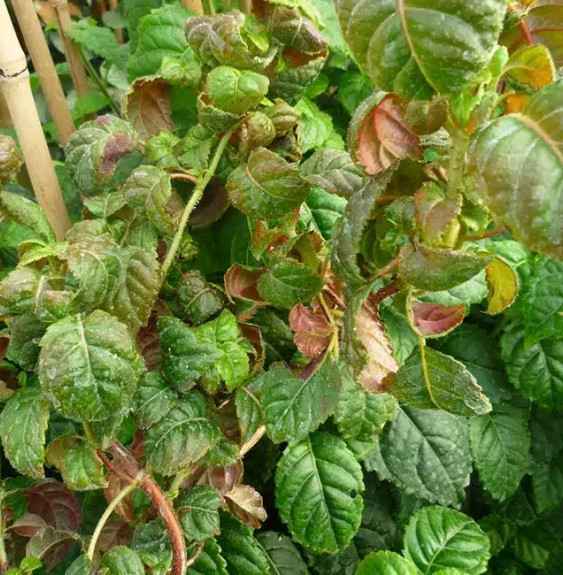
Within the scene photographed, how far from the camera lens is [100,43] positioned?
1301 millimetres

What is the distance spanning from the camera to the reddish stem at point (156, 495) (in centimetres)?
71

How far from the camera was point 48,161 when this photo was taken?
898 millimetres

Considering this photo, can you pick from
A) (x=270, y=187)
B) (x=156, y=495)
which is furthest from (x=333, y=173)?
(x=156, y=495)

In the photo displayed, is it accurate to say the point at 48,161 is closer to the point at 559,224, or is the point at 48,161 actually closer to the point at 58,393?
the point at 58,393

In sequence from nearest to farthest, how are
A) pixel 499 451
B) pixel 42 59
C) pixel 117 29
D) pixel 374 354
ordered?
pixel 374 354, pixel 42 59, pixel 499 451, pixel 117 29

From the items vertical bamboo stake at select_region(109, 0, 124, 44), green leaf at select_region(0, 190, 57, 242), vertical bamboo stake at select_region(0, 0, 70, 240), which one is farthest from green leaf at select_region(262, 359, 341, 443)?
vertical bamboo stake at select_region(109, 0, 124, 44)

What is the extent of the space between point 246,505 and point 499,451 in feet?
1.67

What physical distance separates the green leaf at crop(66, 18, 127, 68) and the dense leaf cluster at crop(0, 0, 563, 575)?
0.32 meters

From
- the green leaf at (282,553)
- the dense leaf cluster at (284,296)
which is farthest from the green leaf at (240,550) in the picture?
the green leaf at (282,553)

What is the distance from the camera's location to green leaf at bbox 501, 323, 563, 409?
1052mm

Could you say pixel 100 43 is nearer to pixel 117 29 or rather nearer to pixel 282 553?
pixel 117 29

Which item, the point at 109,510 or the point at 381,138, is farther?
the point at 109,510

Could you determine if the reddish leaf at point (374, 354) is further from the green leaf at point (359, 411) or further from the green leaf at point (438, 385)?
the green leaf at point (359, 411)

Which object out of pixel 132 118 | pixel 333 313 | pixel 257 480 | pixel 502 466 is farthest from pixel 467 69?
pixel 502 466
